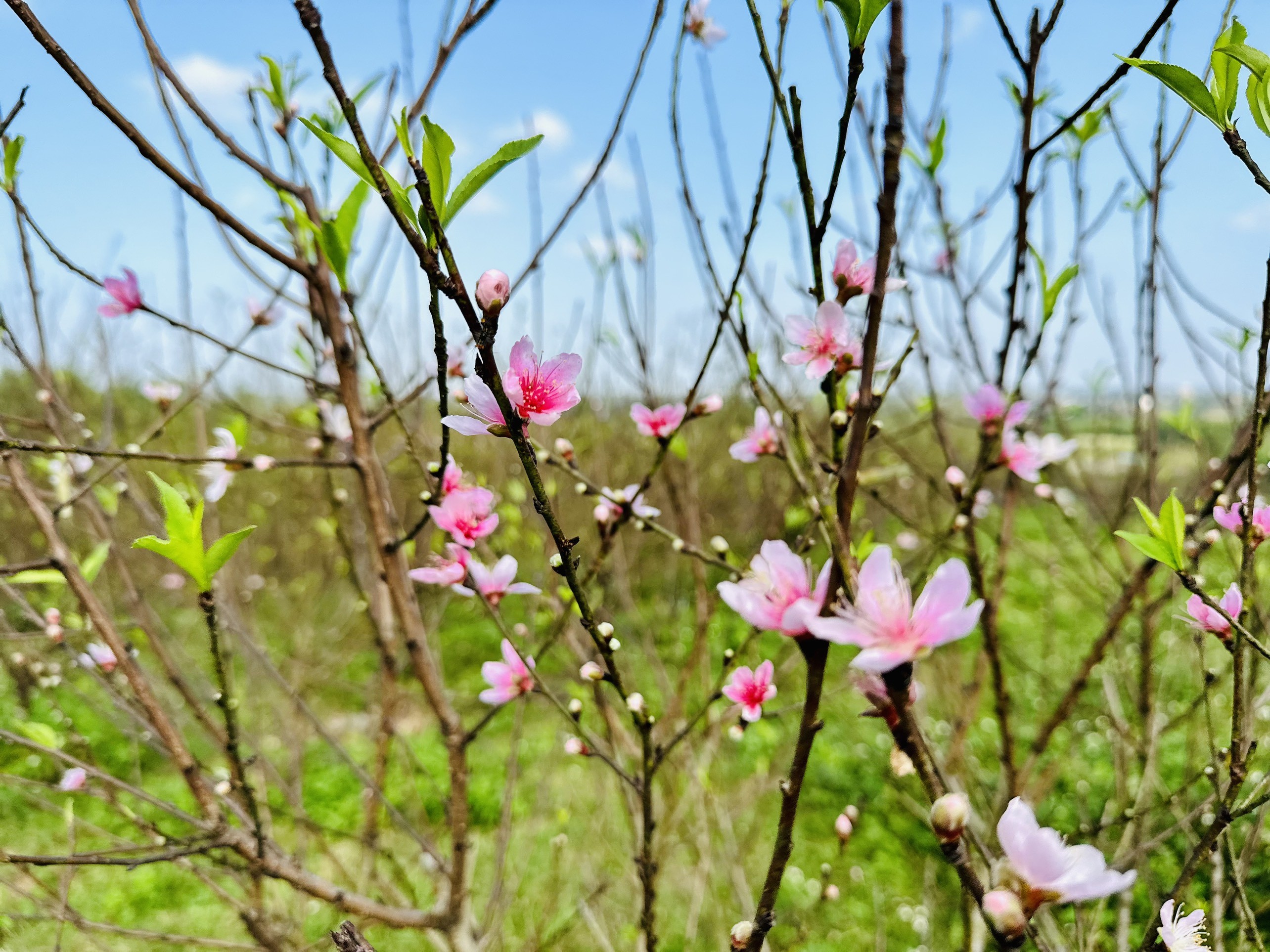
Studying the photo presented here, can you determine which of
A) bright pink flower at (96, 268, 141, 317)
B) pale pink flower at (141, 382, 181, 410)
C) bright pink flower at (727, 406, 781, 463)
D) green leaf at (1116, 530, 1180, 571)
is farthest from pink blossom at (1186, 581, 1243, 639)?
pale pink flower at (141, 382, 181, 410)

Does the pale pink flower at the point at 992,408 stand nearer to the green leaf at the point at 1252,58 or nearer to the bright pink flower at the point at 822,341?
the bright pink flower at the point at 822,341

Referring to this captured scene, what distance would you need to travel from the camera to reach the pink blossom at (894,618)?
42cm

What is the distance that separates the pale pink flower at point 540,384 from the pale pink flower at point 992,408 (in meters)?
0.66

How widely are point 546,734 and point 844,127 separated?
4.06 metres

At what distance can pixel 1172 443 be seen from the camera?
3518mm

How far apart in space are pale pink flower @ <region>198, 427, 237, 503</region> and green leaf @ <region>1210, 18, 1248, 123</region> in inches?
50.1

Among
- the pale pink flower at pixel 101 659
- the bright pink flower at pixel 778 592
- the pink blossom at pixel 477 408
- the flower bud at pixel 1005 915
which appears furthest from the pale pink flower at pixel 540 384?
the pale pink flower at pixel 101 659

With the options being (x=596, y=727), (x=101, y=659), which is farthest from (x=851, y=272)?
(x=596, y=727)

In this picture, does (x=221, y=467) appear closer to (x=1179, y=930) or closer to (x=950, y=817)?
(x=950, y=817)

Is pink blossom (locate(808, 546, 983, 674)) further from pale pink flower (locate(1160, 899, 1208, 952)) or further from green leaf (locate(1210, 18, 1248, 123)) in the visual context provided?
green leaf (locate(1210, 18, 1248, 123))

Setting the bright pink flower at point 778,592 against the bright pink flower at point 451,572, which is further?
Result: the bright pink flower at point 451,572

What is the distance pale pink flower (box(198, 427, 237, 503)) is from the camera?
1.11m

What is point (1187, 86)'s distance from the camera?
2.04ft

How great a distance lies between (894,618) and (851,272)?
1.53 feet
